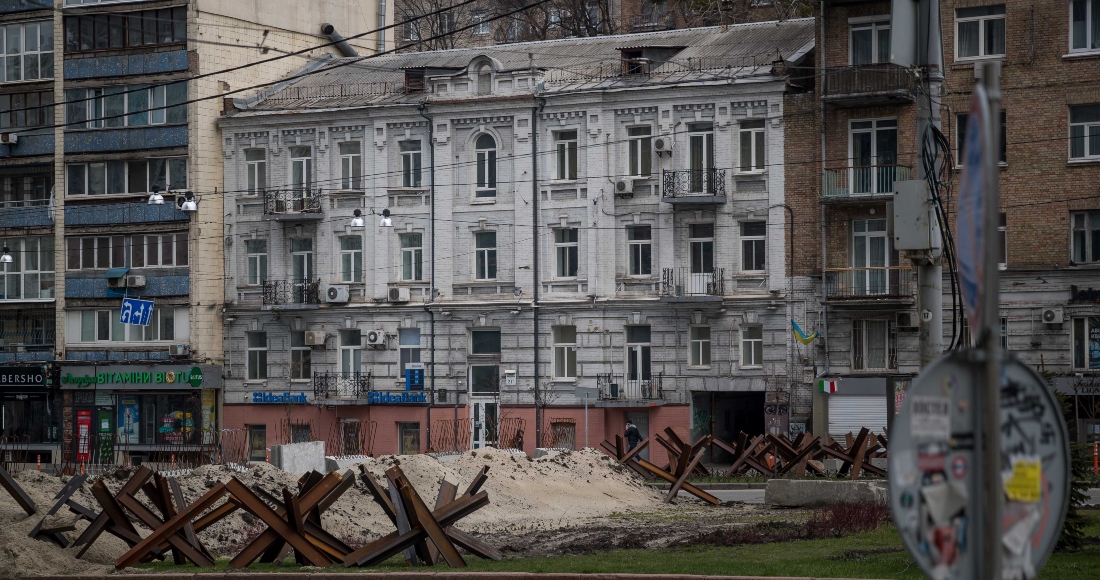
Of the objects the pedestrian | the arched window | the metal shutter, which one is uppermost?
the arched window

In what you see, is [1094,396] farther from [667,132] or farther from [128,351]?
[128,351]

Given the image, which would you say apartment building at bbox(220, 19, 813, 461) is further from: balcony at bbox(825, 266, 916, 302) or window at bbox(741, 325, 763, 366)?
balcony at bbox(825, 266, 916, 302)

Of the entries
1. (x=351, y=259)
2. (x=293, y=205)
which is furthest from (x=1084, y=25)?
(x=293, y=205)

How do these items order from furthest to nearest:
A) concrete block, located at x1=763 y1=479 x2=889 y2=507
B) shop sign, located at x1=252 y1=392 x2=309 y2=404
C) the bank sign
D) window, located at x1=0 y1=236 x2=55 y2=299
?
window, located at x1=0 y1=236 x2=55 y2=299 < the bank sign < shop sign, located at x1=252 y1=392 x2=309 y2=404 < concrete block, located at x1=763 y1=479 x2=889 y2=507

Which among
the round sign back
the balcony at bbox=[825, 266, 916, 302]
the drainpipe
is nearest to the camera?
the round sign back

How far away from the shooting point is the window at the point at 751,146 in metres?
43.9

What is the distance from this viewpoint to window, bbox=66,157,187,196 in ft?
168

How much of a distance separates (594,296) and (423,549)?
30640 mm

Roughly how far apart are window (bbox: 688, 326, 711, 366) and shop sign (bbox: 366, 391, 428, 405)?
8.90m

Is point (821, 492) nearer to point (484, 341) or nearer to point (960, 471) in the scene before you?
point (960, 471)

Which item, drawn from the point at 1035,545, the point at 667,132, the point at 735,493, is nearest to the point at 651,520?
the point at 735,493

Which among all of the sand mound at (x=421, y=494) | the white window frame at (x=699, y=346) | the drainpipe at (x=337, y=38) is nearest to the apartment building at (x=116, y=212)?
the drainpipe at (x=337, y=38)

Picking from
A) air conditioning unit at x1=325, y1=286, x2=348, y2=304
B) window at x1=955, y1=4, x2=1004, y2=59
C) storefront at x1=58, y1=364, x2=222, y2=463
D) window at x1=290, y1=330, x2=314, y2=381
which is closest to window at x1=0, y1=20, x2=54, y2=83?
storefront at x1=58, y1=364, x2=222, y2=463

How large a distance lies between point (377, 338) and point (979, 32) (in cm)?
2100
